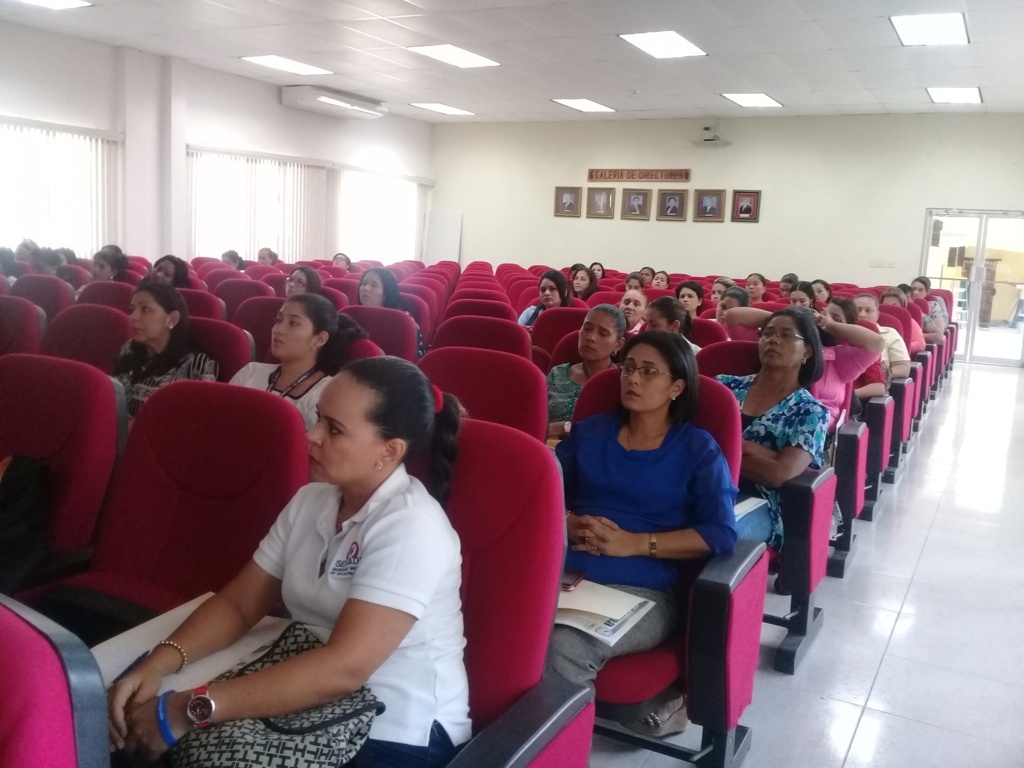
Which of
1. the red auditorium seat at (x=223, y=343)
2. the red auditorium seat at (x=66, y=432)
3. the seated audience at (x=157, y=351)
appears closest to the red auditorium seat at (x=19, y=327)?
the seated audience at (x=157, y=351)

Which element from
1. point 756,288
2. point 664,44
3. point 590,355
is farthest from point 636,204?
point 590,355

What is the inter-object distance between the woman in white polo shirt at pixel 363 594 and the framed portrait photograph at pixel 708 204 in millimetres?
11729

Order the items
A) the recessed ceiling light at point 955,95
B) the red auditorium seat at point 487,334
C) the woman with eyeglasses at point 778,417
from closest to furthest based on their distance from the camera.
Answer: the woman with eyeglasses at point 778,417 < the red auditorium seat at point 487,334 < the recessed ceiling light at point 955,95

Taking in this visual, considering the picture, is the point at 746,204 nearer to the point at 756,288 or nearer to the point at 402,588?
the point at 756,288

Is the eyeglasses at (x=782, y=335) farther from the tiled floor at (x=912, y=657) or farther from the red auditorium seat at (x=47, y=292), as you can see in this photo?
the red auditorium seat at (x=47, y=292)

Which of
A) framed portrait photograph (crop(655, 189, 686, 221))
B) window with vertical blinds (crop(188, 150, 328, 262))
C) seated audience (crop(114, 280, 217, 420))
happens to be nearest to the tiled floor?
seated audience (crop(114, 280, 217, 420))

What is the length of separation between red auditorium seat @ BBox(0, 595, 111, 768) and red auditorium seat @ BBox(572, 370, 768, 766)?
120cm

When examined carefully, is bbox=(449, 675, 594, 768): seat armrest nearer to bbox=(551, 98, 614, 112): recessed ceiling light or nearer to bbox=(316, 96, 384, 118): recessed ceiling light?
bbox=(551, 98, 614, 112): recessed ceiling light

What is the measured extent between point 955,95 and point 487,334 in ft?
27.2

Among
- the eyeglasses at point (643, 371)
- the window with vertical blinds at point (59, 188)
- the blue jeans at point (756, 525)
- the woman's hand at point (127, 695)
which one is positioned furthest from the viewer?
the window with vertical blinds at point (59, 188)

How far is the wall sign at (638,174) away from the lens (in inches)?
504

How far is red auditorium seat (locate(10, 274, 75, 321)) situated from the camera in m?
4.79

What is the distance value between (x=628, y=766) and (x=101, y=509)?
143 cm

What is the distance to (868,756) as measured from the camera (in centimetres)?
224
